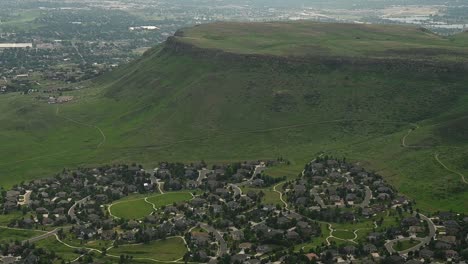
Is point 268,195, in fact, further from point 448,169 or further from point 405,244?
point 448,169

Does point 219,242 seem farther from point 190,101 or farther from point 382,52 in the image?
point 382,52

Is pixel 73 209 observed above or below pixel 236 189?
below

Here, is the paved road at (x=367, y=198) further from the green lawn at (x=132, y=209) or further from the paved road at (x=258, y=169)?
the green lawn at (x=132, y=209)

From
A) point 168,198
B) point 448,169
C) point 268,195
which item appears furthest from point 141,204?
point 448,169

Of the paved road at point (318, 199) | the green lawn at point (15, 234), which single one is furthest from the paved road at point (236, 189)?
the green lawn at point (15, 234)

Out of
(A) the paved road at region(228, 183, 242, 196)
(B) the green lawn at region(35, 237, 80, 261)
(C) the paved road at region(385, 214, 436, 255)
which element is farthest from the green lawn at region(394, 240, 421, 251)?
(B) the green lawn at region(35, 237, 80, 261)

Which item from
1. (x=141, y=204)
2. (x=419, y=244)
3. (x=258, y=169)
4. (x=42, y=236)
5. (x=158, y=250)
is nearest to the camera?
(x=419, y=244)
